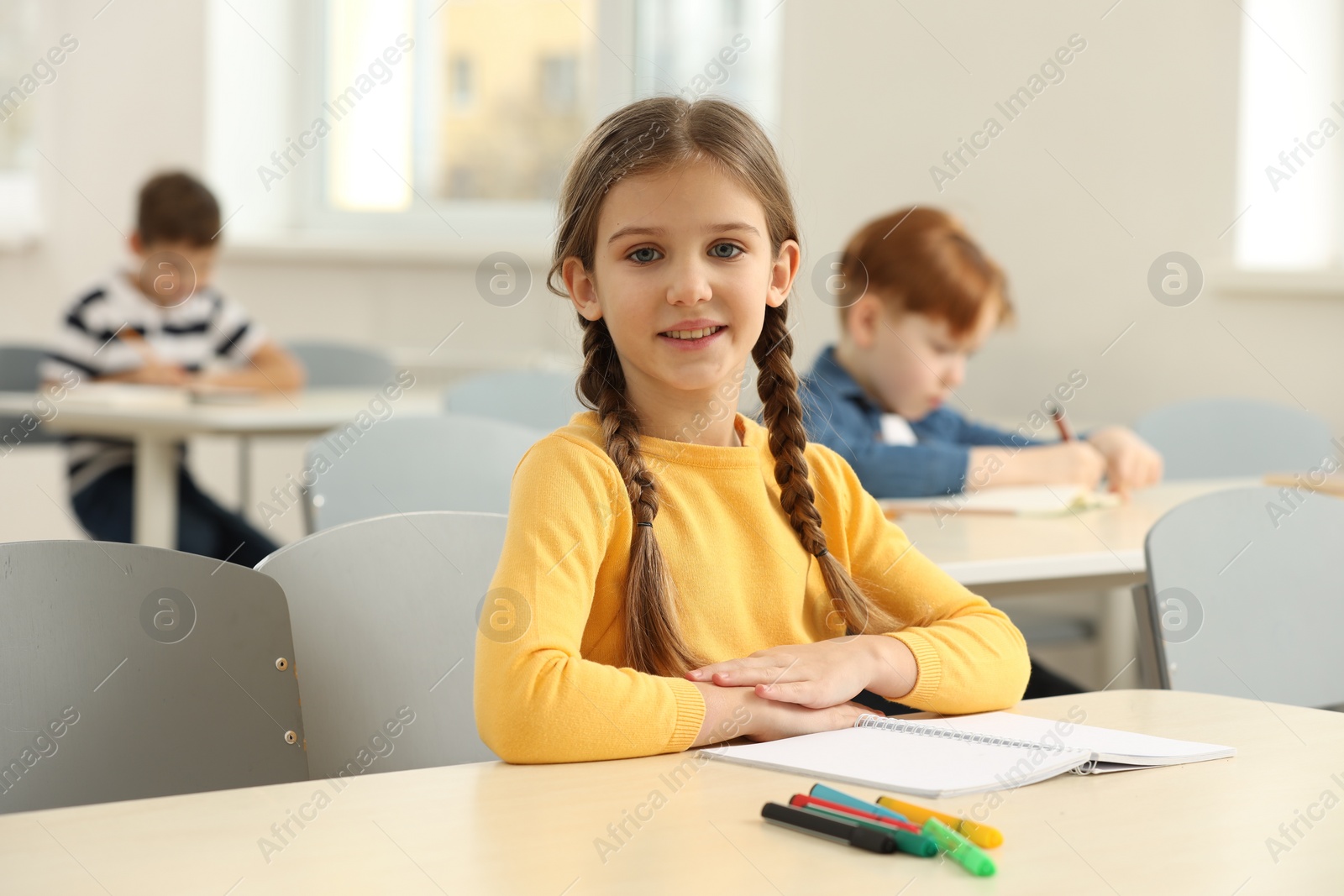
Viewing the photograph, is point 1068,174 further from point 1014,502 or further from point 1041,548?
point 1041,548

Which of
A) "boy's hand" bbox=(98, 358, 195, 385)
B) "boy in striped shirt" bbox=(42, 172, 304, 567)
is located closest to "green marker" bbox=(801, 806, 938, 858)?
"boy in striped shirt" bbox=(42, 172, 304, 567)

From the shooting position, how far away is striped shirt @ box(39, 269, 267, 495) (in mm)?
3094

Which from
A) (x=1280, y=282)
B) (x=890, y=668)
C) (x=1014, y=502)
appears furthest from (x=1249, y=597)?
(x=1280, y=282)

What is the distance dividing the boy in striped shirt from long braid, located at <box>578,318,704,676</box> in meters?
2.01

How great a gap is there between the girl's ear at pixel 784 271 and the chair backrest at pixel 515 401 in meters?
1.37

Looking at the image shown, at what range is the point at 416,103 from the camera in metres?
4.59

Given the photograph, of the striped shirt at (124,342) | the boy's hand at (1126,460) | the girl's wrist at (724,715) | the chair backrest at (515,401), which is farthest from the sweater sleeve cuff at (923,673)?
the striped shirt at (124,342)

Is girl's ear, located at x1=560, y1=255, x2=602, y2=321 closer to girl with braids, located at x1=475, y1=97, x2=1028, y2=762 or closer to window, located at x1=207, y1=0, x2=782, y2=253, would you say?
girl with braids, located at x1=475, y1=97, x2=1028, y2=762

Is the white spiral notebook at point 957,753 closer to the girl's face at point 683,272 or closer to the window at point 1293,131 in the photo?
the girl's face at point 683,272

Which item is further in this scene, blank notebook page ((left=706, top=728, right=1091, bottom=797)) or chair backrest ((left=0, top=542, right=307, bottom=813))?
chair backrest ((left=0, top=542, right=307, bottom=813))

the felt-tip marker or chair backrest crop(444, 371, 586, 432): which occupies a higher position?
the felt-tip marker

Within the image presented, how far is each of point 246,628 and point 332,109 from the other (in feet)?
13.0

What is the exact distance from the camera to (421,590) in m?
1.27

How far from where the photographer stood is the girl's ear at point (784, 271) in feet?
3.91
